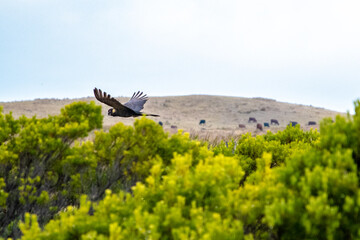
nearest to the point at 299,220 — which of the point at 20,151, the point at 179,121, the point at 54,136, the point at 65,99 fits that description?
the point at 54,136

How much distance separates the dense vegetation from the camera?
2988 millimetres

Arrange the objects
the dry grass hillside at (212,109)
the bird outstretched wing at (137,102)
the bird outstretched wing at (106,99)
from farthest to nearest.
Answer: the dry grass hillside at (212,109)
the bird outstretched wing at (137,102)
the bird outstretched wing at (106,99)

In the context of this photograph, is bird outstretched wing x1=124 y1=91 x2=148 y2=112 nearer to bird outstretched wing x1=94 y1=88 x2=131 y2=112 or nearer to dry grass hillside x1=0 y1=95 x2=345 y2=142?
bird outstretched wing x1=94 y1=88 x2=131 y2=112

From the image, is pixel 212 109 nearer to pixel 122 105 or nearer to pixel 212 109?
pixel 212 109

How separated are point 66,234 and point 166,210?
99 centimetres

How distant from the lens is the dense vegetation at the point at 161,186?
2.99m

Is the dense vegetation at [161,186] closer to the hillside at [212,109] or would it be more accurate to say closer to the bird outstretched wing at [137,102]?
the bird outstretched wing at [137,102]

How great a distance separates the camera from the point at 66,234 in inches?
130

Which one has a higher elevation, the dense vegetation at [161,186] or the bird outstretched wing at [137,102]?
the bird outstretched wing at [137,102]

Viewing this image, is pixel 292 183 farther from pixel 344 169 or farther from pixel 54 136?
pixel 54 136

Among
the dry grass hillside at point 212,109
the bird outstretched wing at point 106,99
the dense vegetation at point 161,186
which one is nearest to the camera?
the dense vegetation at point 161,186

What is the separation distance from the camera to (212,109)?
71062 mm

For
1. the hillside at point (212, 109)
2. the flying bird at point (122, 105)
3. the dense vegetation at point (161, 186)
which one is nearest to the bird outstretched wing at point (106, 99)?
the flying bird at point (122, 105)

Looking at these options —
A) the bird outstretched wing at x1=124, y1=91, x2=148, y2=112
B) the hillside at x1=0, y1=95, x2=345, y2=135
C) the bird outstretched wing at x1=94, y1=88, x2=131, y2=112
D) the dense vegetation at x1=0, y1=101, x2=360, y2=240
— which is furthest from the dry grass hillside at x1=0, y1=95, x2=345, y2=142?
the dense vegetation at x1=0, y1=101, x2=360, y2=240
